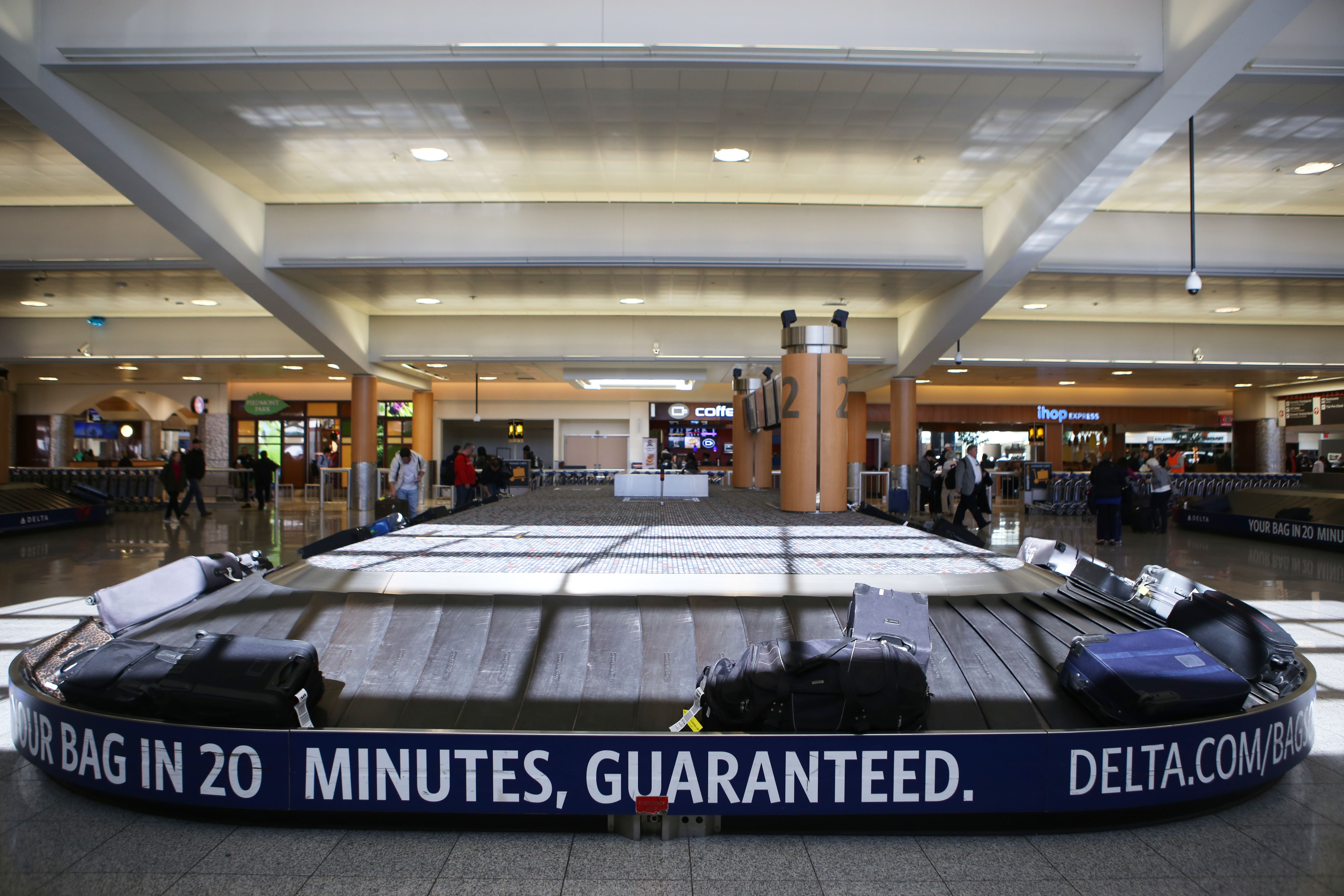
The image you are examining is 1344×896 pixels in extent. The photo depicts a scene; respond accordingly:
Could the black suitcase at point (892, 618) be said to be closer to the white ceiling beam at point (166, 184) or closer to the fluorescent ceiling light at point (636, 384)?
the white ceiling beam at point (166, 184)

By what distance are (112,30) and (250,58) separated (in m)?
1.34

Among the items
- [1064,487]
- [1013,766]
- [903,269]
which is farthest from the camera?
[1064,487]

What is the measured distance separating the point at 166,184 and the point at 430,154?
303 cm

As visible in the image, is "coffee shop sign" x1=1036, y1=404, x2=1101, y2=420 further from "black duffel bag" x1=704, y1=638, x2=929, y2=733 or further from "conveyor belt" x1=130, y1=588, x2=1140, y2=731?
"black duffel bag" x1=704, y1=638, x2=929, y2=733

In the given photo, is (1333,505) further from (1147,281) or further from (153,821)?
(153,821)

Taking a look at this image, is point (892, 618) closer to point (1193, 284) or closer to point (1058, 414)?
point (1193, 284)

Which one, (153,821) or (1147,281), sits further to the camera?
(1147,281)

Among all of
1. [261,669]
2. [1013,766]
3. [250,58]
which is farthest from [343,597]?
[250,58]

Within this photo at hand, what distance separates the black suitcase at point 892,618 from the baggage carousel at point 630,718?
8.5 inches

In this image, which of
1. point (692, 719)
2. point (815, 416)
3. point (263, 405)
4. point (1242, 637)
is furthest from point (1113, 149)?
point (263, 405)

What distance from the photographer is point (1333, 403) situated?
19812 millimetres

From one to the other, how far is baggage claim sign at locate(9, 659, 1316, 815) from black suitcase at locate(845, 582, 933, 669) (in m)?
0.40

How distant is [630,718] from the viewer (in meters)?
2.79

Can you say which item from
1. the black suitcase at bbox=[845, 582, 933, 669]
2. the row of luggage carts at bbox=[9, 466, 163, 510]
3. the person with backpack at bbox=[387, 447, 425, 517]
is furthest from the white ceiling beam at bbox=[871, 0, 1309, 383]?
the row of luggage carts at bbox=[9, 466, 163, 510]
